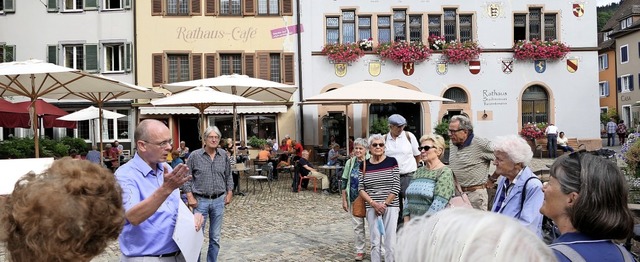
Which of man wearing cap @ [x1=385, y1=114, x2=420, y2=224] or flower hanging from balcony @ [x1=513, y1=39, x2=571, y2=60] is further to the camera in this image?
flower hanging from balcony @ [x1=513, y1=39, x2=571, y2=60]

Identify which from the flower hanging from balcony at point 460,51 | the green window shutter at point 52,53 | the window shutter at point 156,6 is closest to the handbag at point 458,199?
the flower hanging from balcony at point 460,51

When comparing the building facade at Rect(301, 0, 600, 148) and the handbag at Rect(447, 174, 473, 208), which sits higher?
the building facade at Rect(301, 0, 600, 148)

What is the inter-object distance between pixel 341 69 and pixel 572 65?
969cm

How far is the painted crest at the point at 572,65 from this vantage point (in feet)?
82.4

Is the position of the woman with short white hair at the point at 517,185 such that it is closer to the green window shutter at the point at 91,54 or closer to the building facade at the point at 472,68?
the building facade at the point at 472,68

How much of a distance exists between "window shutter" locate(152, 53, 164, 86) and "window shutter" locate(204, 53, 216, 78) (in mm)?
1730

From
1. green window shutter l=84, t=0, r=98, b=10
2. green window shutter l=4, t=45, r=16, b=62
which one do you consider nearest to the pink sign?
green window shutter l=84, t=0, r=98, b=10

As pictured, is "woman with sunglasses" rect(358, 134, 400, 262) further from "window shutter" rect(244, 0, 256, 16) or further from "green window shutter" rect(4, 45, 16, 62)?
"green window shutter" rect(4, 45, 16, 62)

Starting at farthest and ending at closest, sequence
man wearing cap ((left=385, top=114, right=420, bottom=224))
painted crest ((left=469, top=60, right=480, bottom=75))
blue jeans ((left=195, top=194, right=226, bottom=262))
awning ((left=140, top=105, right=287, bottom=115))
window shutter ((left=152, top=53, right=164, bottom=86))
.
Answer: painted crest ((left=469, top=60, right=480, bottom=75))
window shutter ((left=152, top=53, right=164, bottom=86))
awning ((left=140, top=105, right=287, bottom=115))
man wearing cap ((left=385, top=114, right=420, bottom=224))
blue jeans ((left=195, top=194, right=226, bottom=262))

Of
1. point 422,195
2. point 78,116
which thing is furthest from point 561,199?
point 78,116

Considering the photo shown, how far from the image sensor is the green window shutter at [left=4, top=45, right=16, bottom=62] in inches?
908

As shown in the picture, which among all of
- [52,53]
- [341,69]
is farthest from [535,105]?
[52,53]

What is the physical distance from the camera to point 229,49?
24312 millimetres

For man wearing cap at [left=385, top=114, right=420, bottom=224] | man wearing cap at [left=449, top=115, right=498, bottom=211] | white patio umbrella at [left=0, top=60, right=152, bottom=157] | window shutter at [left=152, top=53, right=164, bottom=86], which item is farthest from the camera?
window shutter at [left=152, top=53, right=164, bottom=86]
